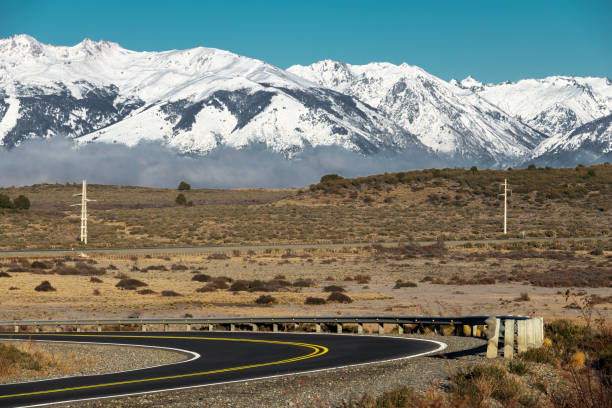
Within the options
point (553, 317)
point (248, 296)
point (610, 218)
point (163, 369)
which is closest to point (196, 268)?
point (248, 296)

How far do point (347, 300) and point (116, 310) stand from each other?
11.2m

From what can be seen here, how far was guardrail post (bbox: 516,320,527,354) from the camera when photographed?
21172 millimetres

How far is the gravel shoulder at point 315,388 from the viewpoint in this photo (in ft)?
50.3

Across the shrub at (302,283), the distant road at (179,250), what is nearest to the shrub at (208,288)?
the shrub at (302,283)

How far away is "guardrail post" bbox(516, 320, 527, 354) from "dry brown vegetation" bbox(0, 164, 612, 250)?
62.0m

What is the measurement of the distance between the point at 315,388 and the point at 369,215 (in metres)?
88.0

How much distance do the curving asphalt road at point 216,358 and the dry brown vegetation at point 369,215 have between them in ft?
179

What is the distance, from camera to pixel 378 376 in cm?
1812

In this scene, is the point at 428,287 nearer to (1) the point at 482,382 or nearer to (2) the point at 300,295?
(2) the point at 300,295

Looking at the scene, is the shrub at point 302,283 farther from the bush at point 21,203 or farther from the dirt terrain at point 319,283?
the bush at point 21,203

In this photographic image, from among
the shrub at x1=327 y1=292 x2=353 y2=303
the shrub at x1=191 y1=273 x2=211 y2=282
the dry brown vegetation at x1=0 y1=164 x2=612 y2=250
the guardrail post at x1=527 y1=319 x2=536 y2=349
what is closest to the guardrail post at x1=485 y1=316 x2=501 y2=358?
the guardrail post at x1=527 y1=319 x2=536 y2=349

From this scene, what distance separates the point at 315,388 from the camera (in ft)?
54.9

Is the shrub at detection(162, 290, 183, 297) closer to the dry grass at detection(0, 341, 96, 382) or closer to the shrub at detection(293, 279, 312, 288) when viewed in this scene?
the shrub at detection(293, 279, 312, 288)

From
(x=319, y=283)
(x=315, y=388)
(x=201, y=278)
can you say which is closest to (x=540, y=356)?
(x=315, y=388)
